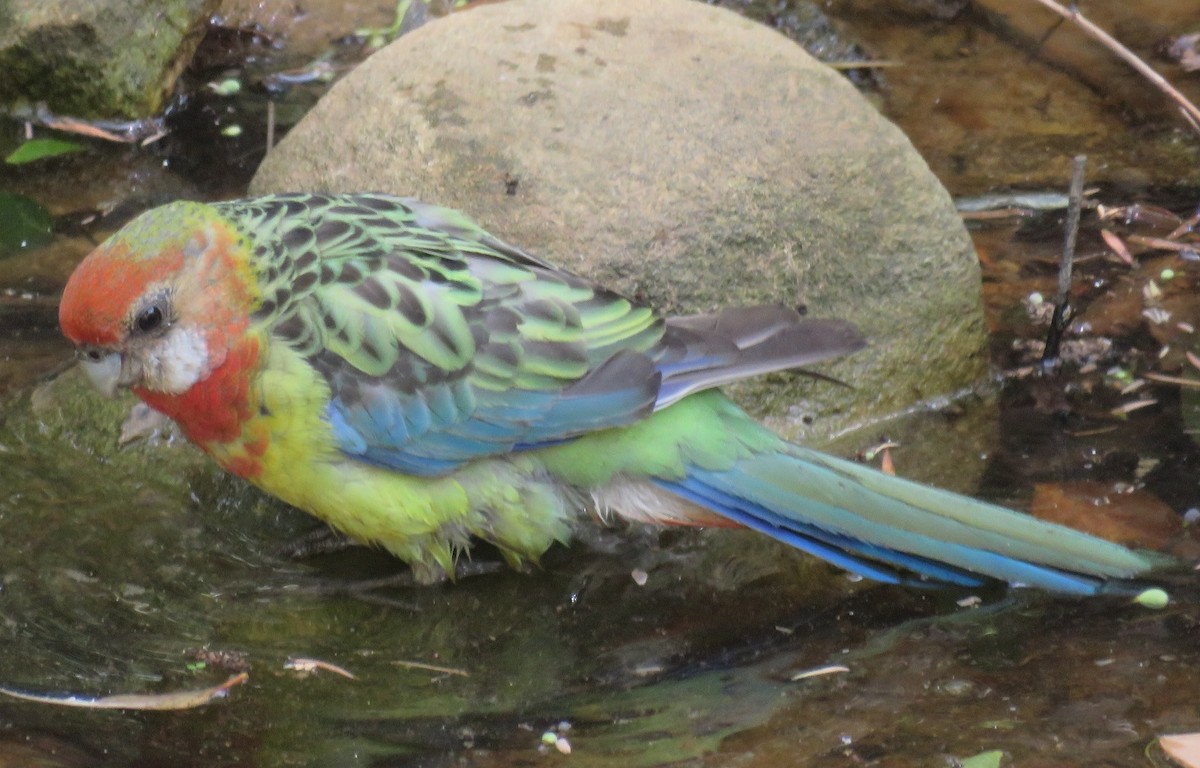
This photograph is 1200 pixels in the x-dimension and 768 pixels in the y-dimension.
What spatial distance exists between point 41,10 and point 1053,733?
227 inches

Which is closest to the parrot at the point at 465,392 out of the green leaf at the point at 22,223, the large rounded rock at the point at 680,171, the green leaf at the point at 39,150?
the large rounded rock at the point at 680,171

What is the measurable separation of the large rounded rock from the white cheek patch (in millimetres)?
1190

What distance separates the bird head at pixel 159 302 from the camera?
140 inches

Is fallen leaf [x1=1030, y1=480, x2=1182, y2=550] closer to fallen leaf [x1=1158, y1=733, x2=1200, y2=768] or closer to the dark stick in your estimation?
the dark stick

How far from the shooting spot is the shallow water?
118 inches

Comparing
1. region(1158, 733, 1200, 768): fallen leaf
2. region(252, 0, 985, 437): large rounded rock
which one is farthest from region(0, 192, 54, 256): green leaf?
region(1158, 733, 1200, 768): fallen leaf

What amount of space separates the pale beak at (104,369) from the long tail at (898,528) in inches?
63.6

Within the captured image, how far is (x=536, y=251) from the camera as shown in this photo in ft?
14.5

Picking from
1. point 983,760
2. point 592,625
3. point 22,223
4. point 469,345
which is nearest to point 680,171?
point 469,345

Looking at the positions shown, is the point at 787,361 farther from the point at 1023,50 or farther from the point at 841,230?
the point at 1023,50

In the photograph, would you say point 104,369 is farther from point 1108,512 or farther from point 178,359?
point 1108,512

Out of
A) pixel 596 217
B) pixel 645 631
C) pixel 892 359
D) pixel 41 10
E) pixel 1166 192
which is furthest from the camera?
pixel 41 10

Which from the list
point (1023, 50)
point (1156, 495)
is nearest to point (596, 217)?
point (1156, 495)

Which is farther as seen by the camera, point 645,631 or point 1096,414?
point 1096,414
